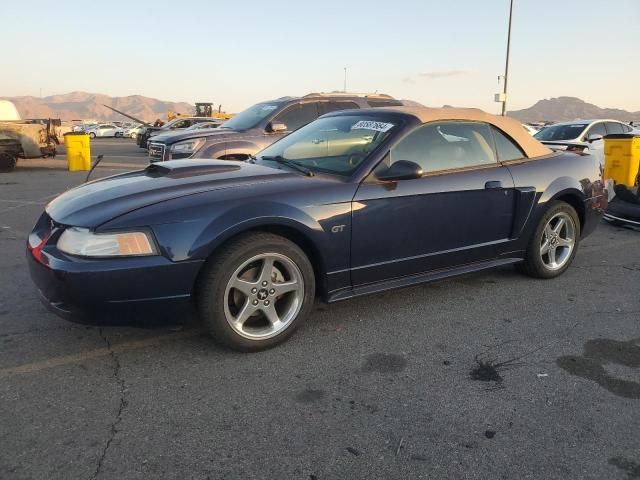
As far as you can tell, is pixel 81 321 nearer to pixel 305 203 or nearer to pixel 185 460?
pixel 185 460

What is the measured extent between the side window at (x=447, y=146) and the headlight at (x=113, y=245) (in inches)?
70.7

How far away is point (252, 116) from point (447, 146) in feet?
18.4

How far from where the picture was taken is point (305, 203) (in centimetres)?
329

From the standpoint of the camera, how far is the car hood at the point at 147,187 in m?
3.03

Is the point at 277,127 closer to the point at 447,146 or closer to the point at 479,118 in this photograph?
the point at 479,118

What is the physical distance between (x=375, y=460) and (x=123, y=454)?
108 centimetres

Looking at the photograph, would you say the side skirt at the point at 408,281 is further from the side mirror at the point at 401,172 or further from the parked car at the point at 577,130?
the parked car at the point at 577,130

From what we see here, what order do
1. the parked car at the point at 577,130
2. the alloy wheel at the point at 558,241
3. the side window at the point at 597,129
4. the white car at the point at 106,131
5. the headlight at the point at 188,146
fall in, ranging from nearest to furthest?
the alloy wheel at the point at 558,241, the headlight at the point at 188,146, the parked car at the point at 577,130, the side window at the point at 597,129, the white car at the point at 106,131

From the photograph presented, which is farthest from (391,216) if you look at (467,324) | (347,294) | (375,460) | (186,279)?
(375,460)

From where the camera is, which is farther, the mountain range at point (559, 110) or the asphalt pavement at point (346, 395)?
the mountain range at point (559, 110)

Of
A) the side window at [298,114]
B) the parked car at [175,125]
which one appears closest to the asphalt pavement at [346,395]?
the side window at [298,114]

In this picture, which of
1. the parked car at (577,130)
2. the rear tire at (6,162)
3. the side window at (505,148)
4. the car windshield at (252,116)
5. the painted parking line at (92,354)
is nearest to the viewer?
the painted parking line at (92,354)

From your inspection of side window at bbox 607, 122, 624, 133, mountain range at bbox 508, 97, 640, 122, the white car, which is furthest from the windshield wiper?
mountain range at bbox 508, 97, 640, 122

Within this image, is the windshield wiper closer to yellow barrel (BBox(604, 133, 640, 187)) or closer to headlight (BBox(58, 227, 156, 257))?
headlight (BBox(58, 227, 156, 257))
